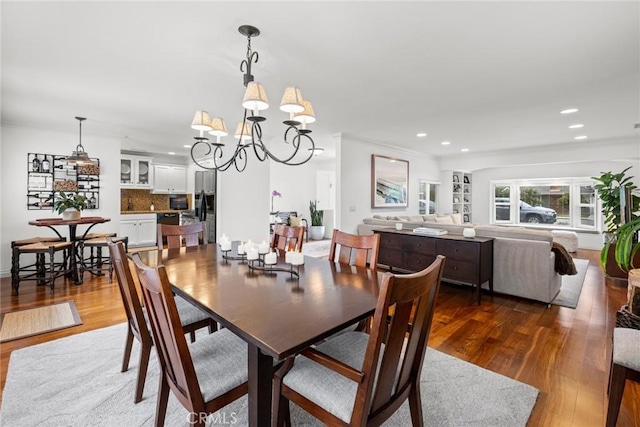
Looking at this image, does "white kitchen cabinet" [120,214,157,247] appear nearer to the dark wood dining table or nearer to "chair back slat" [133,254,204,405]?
the dark wood dining table

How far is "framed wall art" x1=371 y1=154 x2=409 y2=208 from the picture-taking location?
583 centimetres

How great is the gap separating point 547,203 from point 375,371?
898cm

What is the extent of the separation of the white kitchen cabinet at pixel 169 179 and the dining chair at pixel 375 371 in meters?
7.31

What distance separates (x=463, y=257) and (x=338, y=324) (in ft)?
10.1

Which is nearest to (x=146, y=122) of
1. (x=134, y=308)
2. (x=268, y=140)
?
(x=268, y=140)

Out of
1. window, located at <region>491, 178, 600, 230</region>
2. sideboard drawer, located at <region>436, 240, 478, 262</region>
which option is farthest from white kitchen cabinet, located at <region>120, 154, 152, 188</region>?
window, located at <region>491, 178, 600, 230</region>

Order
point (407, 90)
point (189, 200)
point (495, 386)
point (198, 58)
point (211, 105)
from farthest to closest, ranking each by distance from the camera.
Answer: point (189, 200), point (211, 105), point (407, 90), point (198, 58), point (495, 386)

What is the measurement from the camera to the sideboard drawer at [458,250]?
3.63 m

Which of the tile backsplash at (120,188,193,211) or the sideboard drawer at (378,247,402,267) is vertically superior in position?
the tile backsplash at (120,188,193,211)

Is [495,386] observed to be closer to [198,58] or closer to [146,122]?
[198,58]

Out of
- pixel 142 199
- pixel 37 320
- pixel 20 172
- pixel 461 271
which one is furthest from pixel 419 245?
pixel 142 199

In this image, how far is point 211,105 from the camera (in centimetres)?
352

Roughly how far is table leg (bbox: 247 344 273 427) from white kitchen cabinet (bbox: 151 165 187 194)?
24.1 feet

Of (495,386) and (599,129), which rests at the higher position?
(599,129)
